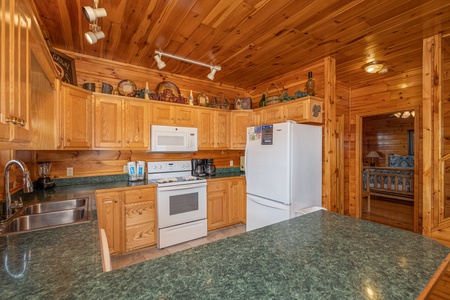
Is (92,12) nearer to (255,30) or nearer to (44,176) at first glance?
(255,30)

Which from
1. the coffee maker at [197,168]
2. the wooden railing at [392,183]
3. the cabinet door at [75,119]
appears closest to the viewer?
the cabinet door at [75,119]

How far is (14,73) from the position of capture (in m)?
0.82

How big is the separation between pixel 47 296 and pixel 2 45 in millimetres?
872

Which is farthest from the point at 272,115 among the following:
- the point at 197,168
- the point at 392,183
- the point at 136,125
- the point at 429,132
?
the point at 392,183

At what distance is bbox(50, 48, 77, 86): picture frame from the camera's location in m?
2.23

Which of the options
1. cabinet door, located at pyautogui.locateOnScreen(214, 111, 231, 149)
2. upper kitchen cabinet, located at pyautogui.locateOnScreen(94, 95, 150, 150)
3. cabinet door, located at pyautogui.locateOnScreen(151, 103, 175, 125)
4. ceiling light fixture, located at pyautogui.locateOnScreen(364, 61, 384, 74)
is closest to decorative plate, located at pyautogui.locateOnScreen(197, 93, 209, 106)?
cabinet door, located at pyautogui.locateOnScreen(214, 111, 231, 149)

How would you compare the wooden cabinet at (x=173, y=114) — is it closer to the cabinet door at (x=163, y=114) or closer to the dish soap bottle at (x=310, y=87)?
the cabinet door at (x=163, y=114)

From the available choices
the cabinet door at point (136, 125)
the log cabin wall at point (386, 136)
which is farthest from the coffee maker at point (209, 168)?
the log cabin wall at point (386, 136)

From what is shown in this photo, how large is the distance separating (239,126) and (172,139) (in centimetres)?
124

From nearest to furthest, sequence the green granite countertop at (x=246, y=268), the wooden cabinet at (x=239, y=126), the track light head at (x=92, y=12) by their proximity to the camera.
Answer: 1. the green granite countertop at (x=246, y=268)
2. the track light head at (x=92, y=12)
3. the wooden cabinet at (x=239, y=126)

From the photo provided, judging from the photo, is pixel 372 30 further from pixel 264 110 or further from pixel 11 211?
pixel 11 211

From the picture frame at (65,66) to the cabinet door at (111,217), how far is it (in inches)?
54.9

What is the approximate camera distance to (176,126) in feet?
10.2

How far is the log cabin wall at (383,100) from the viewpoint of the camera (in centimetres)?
310
